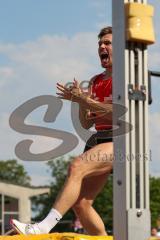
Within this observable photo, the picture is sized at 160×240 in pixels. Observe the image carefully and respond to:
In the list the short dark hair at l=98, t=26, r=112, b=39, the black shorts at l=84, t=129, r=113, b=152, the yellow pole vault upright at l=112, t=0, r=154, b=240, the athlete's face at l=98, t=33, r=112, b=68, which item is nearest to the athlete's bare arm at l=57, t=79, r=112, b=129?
the black shorts at l=84, t=129, r=113, b=152

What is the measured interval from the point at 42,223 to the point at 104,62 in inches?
55.3

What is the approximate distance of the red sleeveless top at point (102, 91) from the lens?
188 inches

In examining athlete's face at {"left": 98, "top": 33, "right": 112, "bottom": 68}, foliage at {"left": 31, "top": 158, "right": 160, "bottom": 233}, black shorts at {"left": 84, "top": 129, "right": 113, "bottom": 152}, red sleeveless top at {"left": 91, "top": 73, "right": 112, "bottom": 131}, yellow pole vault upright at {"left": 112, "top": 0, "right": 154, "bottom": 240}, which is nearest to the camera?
yellow pole vault upright at {"left": 112, "top": 0, "right": 154, "bottom": 240}

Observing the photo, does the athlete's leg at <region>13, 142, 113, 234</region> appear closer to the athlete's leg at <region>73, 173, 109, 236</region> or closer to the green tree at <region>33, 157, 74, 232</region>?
the athlete's leg at <region>73, 173, 109, 236</region>

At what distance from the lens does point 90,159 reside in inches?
175

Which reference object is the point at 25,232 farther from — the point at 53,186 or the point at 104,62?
the point at 53,186

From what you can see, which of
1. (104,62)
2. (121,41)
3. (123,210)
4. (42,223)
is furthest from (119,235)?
(104,62)

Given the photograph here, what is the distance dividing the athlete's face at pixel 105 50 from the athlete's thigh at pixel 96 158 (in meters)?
0.79

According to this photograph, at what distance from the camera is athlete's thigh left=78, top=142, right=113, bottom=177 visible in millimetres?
4418

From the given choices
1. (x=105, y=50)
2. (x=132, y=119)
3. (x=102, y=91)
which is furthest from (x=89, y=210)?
(x=132, y=119)

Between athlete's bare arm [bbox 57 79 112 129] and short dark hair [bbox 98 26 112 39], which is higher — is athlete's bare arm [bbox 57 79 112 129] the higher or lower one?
the lower one

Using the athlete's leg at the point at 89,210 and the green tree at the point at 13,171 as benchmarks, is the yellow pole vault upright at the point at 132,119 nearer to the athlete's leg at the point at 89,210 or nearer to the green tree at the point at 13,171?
the athlete's leg at the point at 89,210

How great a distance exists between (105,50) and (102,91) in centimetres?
31

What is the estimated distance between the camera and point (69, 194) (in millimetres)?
4352
